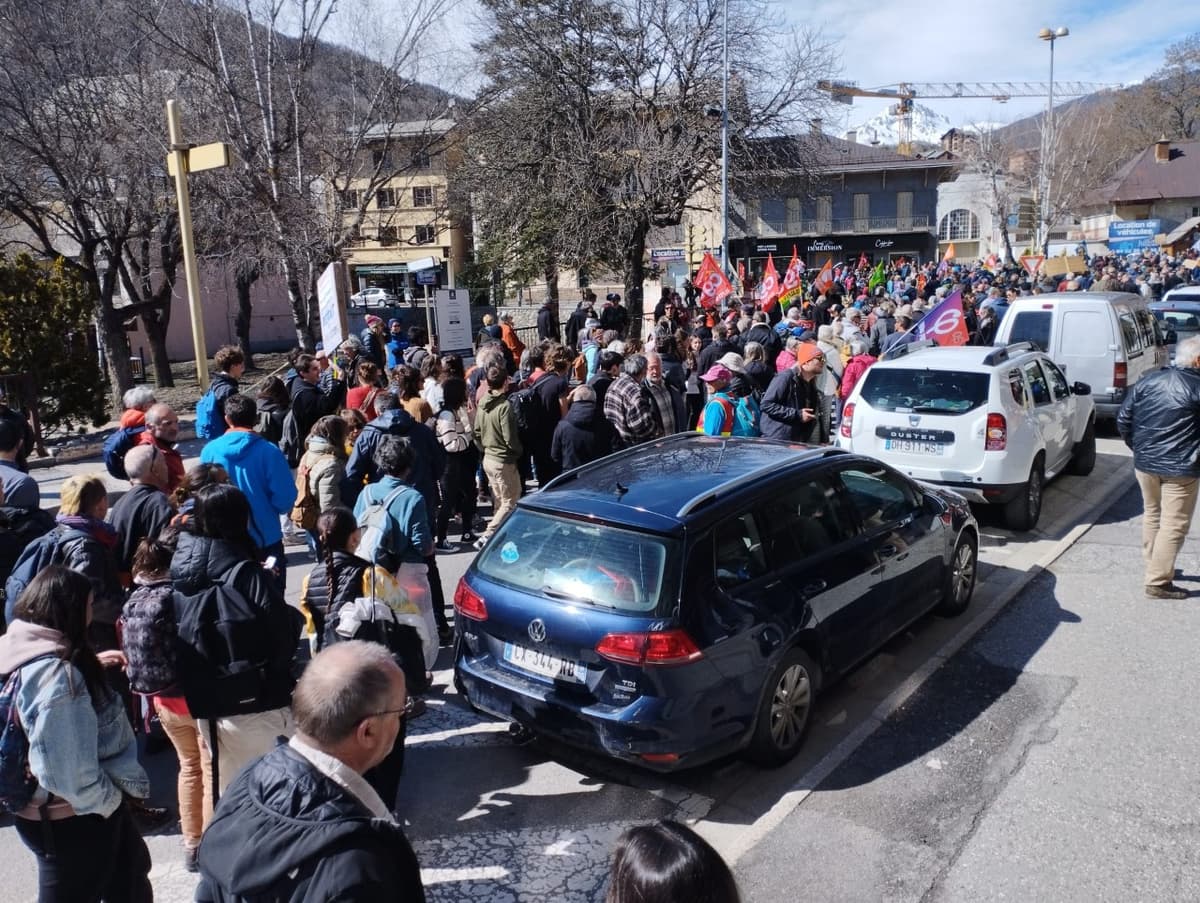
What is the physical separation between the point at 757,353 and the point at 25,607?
27.3 feet

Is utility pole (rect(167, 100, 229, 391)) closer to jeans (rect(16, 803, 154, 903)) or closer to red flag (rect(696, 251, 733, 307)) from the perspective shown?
jeans (rect(16, 803, 154, 903))

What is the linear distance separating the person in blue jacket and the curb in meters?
3.36

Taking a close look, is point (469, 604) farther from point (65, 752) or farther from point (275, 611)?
point (65, 752)

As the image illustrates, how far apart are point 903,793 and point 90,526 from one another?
4203mm

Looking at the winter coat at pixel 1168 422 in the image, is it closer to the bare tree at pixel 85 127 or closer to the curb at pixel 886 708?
the curb at pixel 886 708

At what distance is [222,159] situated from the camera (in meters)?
8.44

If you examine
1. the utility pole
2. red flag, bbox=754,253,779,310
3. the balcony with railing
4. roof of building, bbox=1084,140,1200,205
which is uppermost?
roof of building, bbox=1084,140,1200,205

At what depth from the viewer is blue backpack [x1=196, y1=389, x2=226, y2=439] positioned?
7.94 metres

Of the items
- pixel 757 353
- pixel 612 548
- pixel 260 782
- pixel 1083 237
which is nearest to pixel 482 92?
pixel 757 353

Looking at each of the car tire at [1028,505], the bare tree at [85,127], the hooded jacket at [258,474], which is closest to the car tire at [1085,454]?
the car tire at [1028,505]

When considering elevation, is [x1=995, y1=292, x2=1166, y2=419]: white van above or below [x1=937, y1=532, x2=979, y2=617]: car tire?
above

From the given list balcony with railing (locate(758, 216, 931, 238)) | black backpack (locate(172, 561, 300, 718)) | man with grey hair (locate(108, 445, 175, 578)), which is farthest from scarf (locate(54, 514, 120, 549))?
balcony with railing (locate(758, 216, 931, 238))

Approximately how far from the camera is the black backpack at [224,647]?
354cm

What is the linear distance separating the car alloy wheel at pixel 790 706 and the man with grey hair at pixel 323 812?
2.91 m
